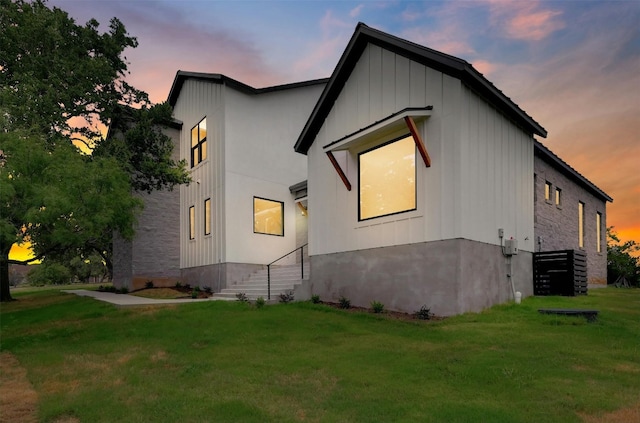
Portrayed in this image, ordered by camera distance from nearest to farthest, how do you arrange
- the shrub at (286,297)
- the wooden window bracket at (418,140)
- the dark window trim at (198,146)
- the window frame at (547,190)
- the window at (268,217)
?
the wooden window bracket at (418,140)
the shrub at (286,297)
the window frame at (547,190)
the window at (268,217)
the dark window trim at (198,146)

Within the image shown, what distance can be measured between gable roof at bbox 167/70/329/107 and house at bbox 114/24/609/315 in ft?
0.44

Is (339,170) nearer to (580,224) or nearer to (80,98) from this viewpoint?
(80,98)

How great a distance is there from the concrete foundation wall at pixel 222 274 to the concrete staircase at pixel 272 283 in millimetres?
241

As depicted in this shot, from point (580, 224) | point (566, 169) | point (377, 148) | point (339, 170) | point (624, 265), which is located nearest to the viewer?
point (377, 148)

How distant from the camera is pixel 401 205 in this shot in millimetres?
10680

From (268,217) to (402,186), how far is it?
8.92 m

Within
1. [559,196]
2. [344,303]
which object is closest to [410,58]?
[344,303]

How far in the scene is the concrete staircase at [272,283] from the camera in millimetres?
14195

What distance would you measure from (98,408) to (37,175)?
19.1 feet

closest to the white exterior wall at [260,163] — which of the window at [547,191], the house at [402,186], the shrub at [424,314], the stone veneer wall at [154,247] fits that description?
the house at [402,186]

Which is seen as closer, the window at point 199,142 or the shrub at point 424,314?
the shrub at point 424,314

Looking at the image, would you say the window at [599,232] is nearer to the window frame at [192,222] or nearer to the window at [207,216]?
the window at [207,216]

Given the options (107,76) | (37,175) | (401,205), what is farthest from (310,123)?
(107,76)

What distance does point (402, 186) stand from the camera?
1074 cm
